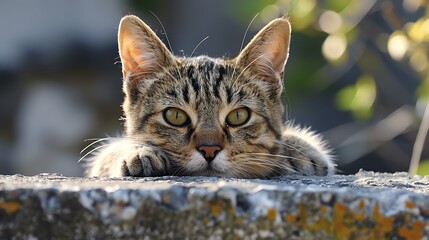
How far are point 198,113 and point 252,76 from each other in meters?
0.41

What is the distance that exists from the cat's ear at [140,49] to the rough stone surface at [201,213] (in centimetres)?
153

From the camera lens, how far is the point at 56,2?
759 cm

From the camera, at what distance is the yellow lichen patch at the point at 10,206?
5.06 feet

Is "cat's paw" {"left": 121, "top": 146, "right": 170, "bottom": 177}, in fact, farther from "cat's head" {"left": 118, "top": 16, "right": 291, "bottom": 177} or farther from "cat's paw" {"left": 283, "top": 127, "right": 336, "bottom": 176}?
"cat's paw" {"left": 283, "top": 127, "right": 336, "bottom": 176}

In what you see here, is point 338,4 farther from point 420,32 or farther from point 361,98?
point 420,32

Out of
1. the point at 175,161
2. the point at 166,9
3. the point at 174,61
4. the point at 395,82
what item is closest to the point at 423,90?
the point at 174,61

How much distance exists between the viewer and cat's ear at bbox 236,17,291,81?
10.2 feet

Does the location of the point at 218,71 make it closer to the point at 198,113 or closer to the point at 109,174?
the point at 198,113

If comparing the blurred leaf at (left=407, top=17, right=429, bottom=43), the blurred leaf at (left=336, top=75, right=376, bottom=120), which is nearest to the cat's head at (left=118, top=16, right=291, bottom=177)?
the blurred leaf at (left=407, top=17, right=429, bottom=43)

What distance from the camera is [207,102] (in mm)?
2832

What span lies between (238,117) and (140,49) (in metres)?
0.51

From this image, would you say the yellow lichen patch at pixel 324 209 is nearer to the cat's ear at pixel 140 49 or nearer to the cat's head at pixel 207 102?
the cat's head at pixel 207 102

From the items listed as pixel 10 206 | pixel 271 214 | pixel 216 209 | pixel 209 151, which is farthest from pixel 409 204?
pixel 209 151

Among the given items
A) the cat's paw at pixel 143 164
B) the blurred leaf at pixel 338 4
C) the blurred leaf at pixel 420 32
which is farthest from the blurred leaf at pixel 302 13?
the cat's paw at pixel 143 164
